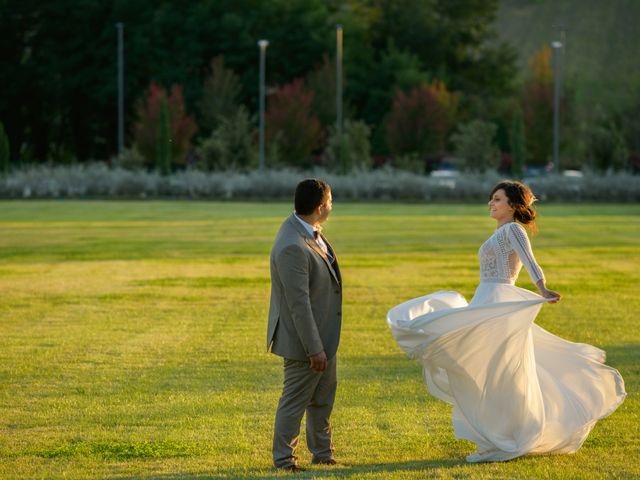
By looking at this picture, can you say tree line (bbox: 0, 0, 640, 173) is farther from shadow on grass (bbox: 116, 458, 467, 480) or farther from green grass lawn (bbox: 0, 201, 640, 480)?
shadow on grass (bbox: 116, 458, 467, 480)

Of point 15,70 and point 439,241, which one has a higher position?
point 15,70

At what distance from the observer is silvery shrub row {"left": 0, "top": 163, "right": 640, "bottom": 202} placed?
53.2 meters

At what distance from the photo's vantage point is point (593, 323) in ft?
49.6

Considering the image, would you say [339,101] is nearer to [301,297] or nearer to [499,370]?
[499,370]

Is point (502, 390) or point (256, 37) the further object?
point (256, 37)

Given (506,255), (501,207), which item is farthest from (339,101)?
(506,255)

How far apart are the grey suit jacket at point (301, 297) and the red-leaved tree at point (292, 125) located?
58803mm

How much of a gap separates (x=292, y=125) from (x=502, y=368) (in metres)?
59.5

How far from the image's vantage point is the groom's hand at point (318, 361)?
24.1 feet

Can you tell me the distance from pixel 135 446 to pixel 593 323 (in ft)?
26.6

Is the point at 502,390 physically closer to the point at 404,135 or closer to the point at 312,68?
the point at 404,135

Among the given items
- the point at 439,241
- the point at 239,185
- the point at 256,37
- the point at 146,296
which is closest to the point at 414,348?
the point at 146,296

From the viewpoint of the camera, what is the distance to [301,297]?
288 inches

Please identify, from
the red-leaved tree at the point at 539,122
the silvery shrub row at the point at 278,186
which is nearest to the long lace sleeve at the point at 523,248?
the silvery shrub row at the point at 278,186
